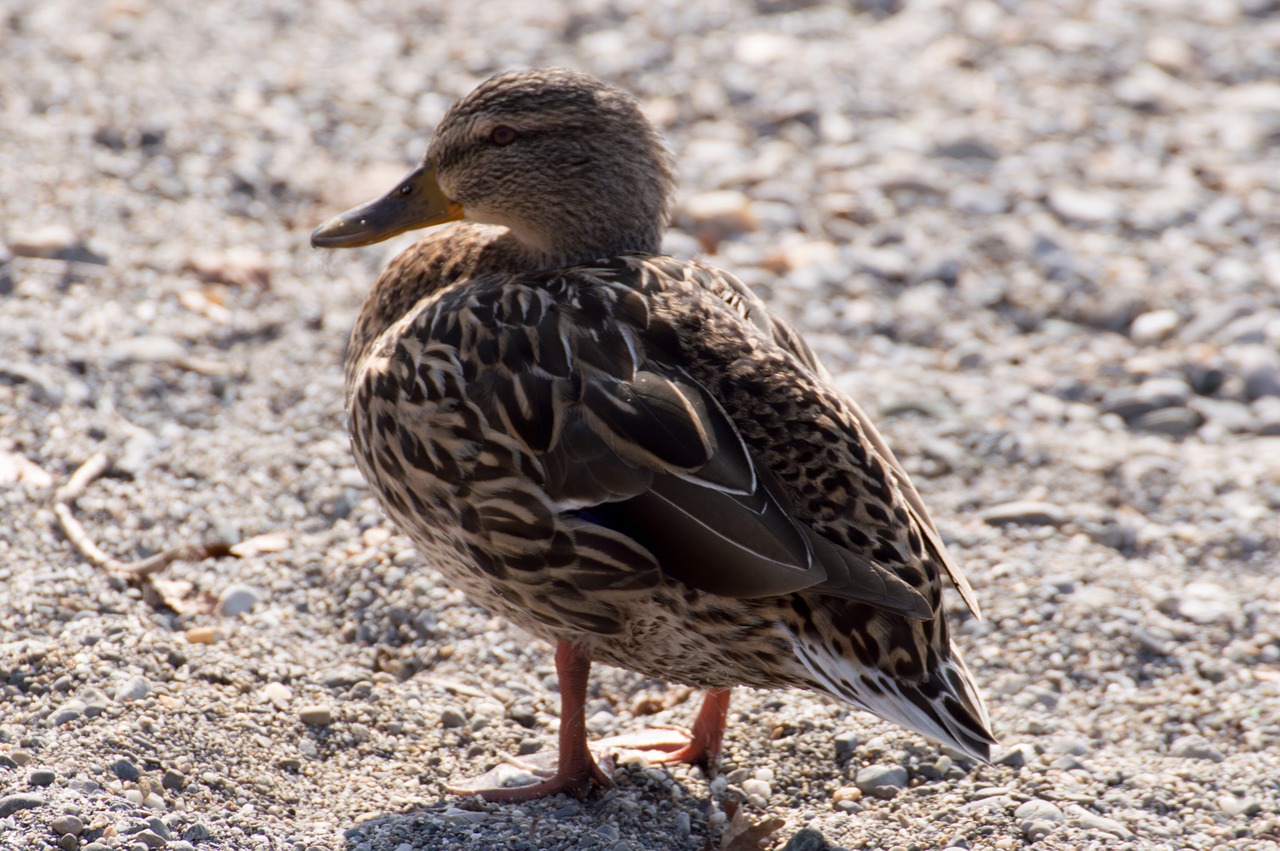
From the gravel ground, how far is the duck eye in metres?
1.38

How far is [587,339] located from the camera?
3938 millimetres

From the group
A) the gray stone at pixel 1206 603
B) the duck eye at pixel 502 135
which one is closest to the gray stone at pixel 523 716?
the duck eye at pixel 502 135

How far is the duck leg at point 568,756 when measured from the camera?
4066 mm

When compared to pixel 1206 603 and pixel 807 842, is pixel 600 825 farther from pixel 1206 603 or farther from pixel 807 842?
pixel 1206 603

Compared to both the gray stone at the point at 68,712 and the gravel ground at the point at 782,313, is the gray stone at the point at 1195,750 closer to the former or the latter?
the gravel ground at the point at 782,313

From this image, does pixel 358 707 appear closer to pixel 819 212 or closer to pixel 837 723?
pixel 837 723

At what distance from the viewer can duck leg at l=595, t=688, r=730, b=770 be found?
4297 millimetres

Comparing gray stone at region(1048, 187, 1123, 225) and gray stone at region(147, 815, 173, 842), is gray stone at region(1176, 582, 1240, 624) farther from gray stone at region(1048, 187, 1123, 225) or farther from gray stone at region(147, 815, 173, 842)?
gray stone at region(147, 815, 173, 842)

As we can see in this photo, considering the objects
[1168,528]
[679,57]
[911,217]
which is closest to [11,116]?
[679,57]

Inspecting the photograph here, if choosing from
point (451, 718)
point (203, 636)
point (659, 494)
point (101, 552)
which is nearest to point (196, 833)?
point (451, 718)

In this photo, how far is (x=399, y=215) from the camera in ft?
15.5

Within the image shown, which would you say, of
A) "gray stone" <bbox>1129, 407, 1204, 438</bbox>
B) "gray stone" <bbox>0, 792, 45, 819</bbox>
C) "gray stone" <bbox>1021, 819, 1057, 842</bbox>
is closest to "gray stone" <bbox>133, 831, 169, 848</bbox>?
"gray stone" <bbox>0, 792, 45, 819</bbox>

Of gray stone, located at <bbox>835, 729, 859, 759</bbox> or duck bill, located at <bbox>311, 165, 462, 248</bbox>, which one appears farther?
duck bill, located at <bbox>311, 165, 462, 248</bbox>

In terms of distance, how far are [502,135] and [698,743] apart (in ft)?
6.15
